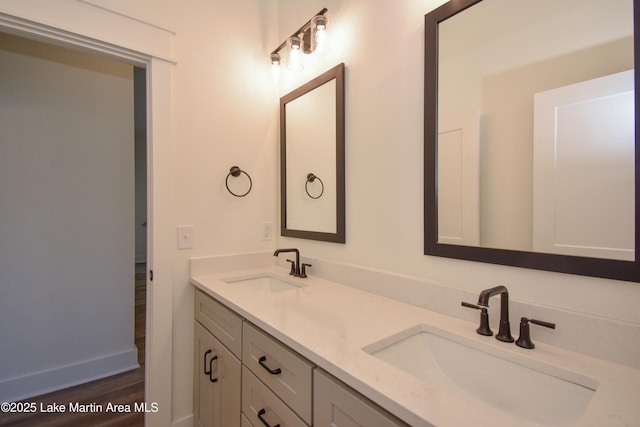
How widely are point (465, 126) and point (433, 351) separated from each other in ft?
2.54

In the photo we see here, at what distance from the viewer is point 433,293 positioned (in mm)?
1071

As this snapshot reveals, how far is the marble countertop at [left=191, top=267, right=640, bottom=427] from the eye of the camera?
0.53m

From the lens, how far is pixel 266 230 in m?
1.91

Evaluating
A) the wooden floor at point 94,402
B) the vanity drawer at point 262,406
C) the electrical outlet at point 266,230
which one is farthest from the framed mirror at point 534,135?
the wooden floor at point 94,402

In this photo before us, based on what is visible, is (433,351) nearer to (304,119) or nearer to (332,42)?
(304,119)

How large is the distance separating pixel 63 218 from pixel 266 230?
4.71 ft

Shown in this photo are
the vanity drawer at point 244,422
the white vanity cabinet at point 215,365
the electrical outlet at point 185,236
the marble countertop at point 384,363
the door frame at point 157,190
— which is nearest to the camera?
the marble countertop at point 384,363

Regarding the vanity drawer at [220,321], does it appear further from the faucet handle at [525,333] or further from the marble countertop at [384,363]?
the faucet handle at [525,333]

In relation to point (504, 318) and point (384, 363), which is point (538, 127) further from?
point (384, 363)

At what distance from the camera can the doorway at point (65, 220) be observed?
6.17 ft

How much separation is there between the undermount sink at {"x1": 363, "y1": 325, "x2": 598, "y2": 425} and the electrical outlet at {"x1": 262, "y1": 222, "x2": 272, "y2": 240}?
1196mm

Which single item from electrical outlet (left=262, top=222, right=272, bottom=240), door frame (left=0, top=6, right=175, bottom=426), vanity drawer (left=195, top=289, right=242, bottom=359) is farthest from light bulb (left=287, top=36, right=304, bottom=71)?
vanity drawer (left=195, top=289, right=242, bottom=359)

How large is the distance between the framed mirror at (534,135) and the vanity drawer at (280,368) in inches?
25.0

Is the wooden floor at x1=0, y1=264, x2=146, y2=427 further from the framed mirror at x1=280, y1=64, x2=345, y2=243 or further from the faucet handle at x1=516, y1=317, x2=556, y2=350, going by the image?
the faucet handle at x1=516, y1=317, x2=556, y2=350
